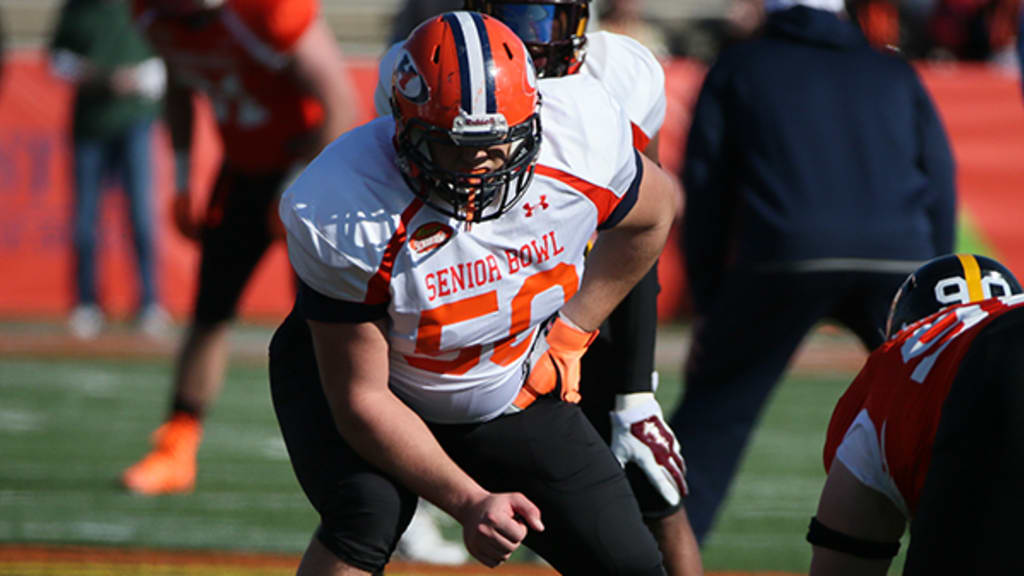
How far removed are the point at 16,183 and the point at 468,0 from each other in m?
8.00

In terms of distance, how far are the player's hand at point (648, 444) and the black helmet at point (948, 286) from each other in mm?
855

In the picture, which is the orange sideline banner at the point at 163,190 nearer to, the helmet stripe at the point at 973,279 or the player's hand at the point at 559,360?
the player's hand at the point at 559,360

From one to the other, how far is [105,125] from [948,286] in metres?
8.19

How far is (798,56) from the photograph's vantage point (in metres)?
4.82

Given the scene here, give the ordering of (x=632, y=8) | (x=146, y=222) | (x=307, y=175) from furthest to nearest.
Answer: (x=146, y=222) → (x=632, y=8) → (x=307, y=175)

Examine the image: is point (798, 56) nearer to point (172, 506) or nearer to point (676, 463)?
point (676, 463)

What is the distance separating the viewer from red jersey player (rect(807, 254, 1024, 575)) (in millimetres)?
2059

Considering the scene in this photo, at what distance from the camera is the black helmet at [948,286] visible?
2.78 m

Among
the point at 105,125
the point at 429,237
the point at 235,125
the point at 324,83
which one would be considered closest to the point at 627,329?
the point at 429,237

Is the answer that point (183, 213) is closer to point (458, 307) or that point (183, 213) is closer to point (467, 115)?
point (458, 307)

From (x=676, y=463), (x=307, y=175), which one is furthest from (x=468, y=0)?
(x=676, y=463)

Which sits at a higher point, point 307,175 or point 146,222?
point 307,175

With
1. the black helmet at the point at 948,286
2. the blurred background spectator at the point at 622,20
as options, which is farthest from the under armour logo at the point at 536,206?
the blurred background spectator at the point at 622,20

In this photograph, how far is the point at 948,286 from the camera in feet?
9.15
